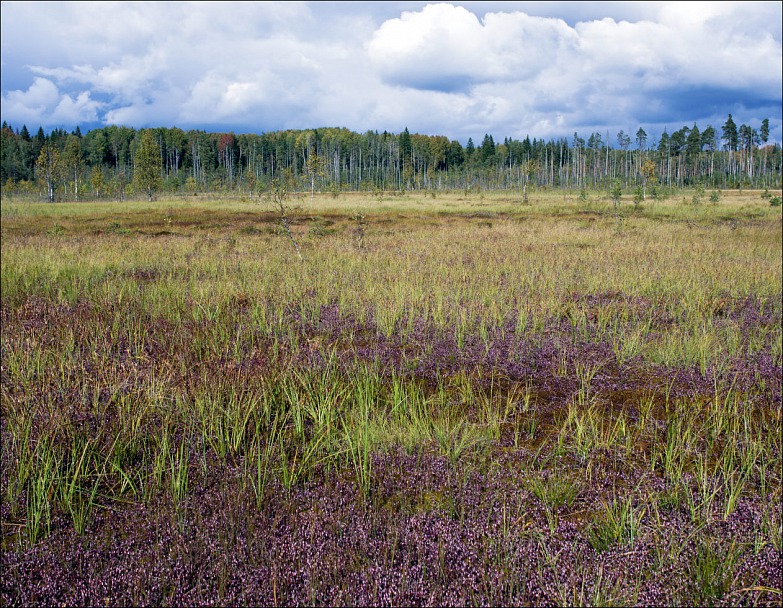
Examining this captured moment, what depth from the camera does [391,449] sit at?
3.87 m

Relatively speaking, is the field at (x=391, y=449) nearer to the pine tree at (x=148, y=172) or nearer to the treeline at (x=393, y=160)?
the pine tree at (x=148, y=172)

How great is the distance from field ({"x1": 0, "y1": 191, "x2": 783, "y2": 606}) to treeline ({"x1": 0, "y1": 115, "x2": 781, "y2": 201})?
91.7 meters

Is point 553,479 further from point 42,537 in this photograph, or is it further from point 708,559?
point 42,537

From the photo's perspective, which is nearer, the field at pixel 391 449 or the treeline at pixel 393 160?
the field at pixel 391 449

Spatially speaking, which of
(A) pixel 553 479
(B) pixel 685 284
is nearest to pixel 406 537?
A: (A) pixel 553 479

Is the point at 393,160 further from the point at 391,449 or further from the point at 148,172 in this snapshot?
the point at 391,449

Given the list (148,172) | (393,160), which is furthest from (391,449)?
(393,160)

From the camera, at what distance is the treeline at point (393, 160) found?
107438mm

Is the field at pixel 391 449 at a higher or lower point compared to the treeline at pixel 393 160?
lower

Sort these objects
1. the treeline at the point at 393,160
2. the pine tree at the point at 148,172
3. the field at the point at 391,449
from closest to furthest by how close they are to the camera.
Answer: the field at the point at 391,449 < the pine tree at the point at 148,172 < the treeline at the point at 393,160

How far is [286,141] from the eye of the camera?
5743 inches

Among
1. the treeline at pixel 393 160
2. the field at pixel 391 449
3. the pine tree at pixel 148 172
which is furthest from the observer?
the treeline at pixel 393 160

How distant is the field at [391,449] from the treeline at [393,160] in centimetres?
9174

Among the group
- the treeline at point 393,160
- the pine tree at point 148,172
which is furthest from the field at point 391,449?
the treeline at point 393,160
